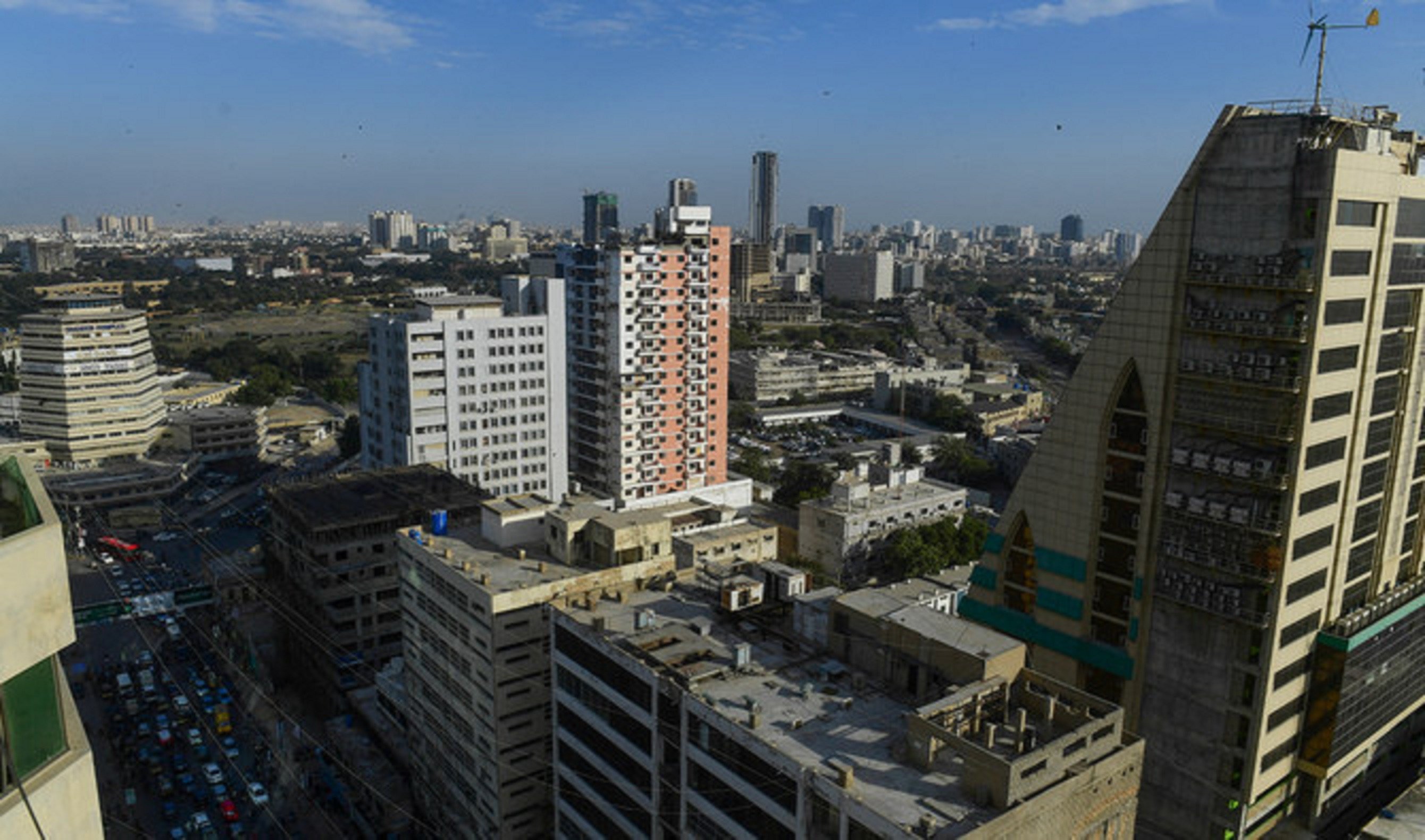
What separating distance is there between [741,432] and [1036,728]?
41331 mm

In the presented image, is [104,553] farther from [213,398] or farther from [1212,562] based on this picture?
[1212,562]

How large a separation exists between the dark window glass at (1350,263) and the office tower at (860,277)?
315 ft

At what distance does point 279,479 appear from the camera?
1598 inches

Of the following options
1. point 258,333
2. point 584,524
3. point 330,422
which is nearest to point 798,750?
point 584,524

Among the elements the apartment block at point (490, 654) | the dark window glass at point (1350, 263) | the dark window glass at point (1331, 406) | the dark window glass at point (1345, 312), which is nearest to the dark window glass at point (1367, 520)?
the dark window glass at point (1331, 406)

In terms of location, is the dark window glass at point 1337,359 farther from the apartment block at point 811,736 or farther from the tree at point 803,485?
the tree at point 803,485

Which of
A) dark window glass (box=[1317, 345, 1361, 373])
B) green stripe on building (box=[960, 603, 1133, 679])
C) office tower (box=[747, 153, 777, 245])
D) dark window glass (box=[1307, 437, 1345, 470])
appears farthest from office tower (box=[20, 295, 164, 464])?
office tower (box=[747, 153, 777, 245])

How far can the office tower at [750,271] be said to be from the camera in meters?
100

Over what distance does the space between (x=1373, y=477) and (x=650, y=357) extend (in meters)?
20.1

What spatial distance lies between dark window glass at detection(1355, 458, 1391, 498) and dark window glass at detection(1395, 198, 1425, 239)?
3.30m

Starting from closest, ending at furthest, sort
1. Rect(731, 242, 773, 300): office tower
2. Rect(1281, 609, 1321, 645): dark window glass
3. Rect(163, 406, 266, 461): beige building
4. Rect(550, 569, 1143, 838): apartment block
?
Rect(550, 569, 1143, 838): apartment block, Rect(1281, 609, 1321, 645): dark window glass, Rect(163, 406, 266, 461): beige building, Rect(731, 242, 773, 300): office tower

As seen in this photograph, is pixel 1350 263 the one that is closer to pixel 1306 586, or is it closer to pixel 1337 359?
pixel 1337 359

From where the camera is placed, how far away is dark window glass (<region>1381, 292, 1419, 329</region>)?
13453 mm

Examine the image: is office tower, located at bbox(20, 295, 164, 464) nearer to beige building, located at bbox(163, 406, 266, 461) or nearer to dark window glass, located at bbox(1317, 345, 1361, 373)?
beige building, located at bbox(163, 406, 266, 461)
